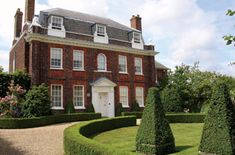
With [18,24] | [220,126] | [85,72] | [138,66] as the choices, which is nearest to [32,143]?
[220,126]

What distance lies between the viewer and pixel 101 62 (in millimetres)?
26078

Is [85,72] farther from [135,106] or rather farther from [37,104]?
[37,104]

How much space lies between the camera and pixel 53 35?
23203 mm

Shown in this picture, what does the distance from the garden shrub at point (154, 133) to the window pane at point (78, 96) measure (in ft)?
48.1

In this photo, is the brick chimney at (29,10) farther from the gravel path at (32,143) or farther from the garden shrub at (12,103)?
the gravel path at (32,143)

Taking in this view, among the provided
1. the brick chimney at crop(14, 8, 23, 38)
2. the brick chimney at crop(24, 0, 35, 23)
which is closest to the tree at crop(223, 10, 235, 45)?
the brick chimney at crop(24, 0, 35, 23)

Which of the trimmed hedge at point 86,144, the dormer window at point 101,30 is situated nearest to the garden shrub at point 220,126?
the trimmed hedge at point 86,144

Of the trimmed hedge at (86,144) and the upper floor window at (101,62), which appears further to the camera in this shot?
the upper floor window at (101,62)

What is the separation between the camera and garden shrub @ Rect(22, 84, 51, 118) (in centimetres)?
1892

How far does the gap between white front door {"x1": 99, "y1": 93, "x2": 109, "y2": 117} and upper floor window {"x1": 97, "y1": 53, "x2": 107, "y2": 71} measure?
2.56m

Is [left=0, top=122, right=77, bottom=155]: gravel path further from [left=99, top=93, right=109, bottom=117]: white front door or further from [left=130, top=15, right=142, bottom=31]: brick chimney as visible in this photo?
Answer: [left=130, top=15, right=142, bottom=31]: brick chimney

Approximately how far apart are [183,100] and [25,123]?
1783 cm

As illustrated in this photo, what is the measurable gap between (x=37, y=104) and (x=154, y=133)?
1189 cm

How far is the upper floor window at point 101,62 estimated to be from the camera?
A: 25.8 m
